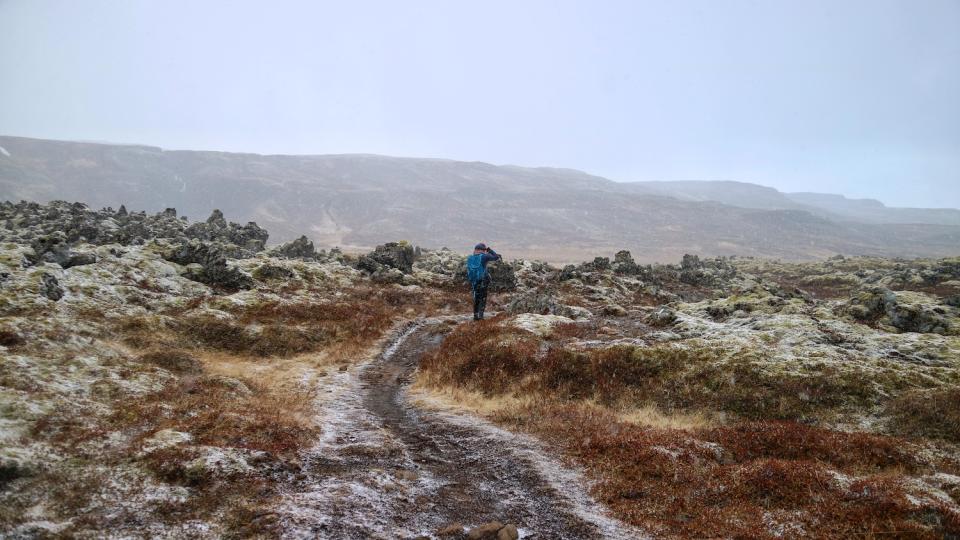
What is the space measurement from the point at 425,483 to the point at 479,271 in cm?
1789

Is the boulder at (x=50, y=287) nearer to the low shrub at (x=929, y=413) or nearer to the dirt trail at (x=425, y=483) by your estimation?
the dirt trail at (x=425, y=483)

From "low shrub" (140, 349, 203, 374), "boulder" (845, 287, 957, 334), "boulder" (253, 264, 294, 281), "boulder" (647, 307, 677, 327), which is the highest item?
"boulder" (845, 287, 957, 334)

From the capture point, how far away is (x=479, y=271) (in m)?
28.4

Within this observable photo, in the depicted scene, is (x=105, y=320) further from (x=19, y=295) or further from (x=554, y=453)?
(x=554, y=453)

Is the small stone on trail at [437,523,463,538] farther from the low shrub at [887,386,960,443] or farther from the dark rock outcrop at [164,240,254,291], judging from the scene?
the dark rock outcrop at [164,240,254,291]

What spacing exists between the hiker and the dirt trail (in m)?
12.1

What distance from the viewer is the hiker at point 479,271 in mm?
Answer: 28172

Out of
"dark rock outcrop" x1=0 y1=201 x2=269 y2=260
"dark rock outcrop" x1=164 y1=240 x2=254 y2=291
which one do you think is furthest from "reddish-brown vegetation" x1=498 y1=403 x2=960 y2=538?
"dark rock outcrop" x1=0 y1=201 x2=269 y2=260

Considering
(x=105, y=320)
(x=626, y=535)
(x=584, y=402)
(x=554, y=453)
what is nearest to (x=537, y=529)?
(x=626, y=535)

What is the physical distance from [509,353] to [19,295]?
19.4 m

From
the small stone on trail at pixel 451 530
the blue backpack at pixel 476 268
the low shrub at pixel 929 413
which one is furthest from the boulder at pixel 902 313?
the small stone on trail at pixel 451 530

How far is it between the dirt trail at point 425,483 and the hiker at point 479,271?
12.1m

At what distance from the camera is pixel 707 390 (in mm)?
16688

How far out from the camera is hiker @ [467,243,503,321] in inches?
1109
